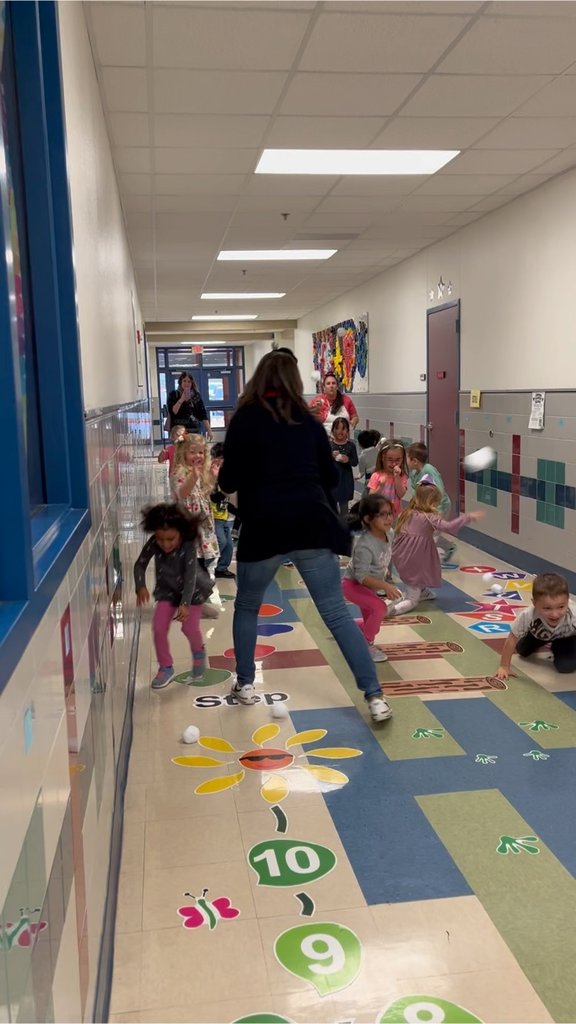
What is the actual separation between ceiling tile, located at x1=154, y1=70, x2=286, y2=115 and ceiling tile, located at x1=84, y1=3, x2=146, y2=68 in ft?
0.74

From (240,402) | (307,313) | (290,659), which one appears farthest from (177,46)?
(307,313)

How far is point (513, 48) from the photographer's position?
377 cm

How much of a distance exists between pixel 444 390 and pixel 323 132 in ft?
13.1

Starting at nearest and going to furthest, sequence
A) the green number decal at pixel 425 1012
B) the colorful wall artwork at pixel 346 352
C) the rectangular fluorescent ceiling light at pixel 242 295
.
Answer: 1. the green number decal at pixel 425 1012
2. the colorful wall artwork at pixel 346 352
3. the rectangular fluorescent ceiling light at pixel 242 295

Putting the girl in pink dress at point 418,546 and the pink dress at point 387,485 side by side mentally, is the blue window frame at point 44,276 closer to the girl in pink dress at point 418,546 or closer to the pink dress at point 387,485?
the girl in pink dress at point 418,546

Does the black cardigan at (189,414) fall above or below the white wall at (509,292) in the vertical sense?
below

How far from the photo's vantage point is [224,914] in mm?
2375

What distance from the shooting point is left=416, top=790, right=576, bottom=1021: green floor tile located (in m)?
2.12

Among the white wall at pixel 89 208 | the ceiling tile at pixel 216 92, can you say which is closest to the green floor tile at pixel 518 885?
the white wall at pixel 89 208

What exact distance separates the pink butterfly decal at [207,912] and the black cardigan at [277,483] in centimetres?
145

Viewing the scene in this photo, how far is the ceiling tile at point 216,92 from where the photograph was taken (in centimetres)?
399

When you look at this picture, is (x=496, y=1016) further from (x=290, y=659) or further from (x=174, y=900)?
(x=290, y=659)

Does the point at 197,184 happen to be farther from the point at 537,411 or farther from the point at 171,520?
the point at 171,520

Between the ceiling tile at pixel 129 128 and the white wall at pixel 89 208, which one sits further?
the ceiling tile at pixel 129 128
